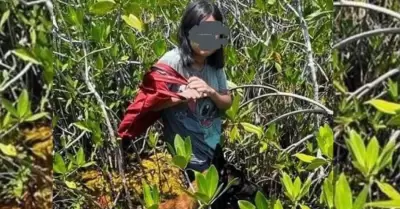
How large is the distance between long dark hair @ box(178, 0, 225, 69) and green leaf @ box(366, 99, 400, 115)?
13.8 inches

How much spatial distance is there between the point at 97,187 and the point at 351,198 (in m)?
0.55

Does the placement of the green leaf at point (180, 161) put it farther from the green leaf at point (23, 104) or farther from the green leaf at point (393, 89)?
the green leaf at point (393, 89)

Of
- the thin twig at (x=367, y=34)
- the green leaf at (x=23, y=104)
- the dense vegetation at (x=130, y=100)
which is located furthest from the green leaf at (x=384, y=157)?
the green leaf at (x=23, y=104)

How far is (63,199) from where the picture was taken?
1.10m

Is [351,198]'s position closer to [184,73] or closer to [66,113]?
[184,73]

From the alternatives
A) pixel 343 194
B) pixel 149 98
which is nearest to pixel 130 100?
pixel 149 98

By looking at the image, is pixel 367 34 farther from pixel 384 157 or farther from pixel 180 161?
pixel 180 161

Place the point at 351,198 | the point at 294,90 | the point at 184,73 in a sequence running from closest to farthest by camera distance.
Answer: the point at 351,198, the point at 184,73, the point at 294,90

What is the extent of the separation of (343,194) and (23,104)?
0.44 meters

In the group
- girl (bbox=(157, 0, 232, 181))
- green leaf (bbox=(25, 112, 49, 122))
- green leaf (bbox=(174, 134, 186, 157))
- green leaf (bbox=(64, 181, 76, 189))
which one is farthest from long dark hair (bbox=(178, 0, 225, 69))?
green leaf (bbox=(64, 181, 76, 189))

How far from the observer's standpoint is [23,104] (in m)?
0.85

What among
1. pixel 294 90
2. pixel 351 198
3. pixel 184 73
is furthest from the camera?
pixel 294 90

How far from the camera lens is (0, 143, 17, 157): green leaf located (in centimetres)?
88

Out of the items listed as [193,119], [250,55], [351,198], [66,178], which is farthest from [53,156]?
[351,198]
